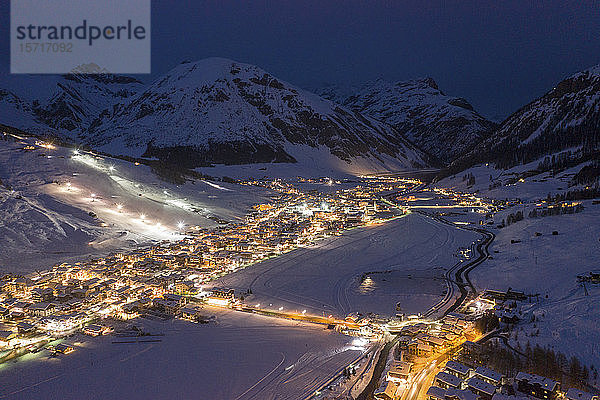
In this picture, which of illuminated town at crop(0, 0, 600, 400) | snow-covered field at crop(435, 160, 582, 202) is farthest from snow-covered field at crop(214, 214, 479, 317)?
snow-covered field at crop(435, 160, 582, 202)

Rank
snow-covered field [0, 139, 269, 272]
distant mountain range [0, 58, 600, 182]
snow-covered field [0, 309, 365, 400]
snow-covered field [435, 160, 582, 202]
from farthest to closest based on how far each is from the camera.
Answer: distant mountain range [0, 58, 600, 182] < snow-covered field [435, 160, 582, 202] < snow-covered field [0, 139, 269, 272] < snow-covered field [0, 309, 365, 400]

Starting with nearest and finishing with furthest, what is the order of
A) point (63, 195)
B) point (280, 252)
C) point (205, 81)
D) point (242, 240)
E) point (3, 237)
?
1. point (3, 237)
2. point (280, 252)
3. point (242, 240)
4. point (63, 195)
5. point (205, 81)

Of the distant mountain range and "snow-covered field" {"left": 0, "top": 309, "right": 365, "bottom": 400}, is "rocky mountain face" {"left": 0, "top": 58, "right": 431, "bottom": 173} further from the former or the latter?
"snow-covered field" {"left": 0, "top": 309, "right": 365, "bottom": 400}

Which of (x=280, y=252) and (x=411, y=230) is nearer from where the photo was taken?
(x=280, y=252)

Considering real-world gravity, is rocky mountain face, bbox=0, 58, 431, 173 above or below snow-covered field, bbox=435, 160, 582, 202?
above

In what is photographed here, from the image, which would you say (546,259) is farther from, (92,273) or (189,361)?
(92,273)

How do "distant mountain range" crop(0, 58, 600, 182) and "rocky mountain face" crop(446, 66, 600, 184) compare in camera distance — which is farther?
"distant mountain range" crop(0, 58, 600, 182)

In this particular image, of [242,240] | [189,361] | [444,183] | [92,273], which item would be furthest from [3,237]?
[444,183]
